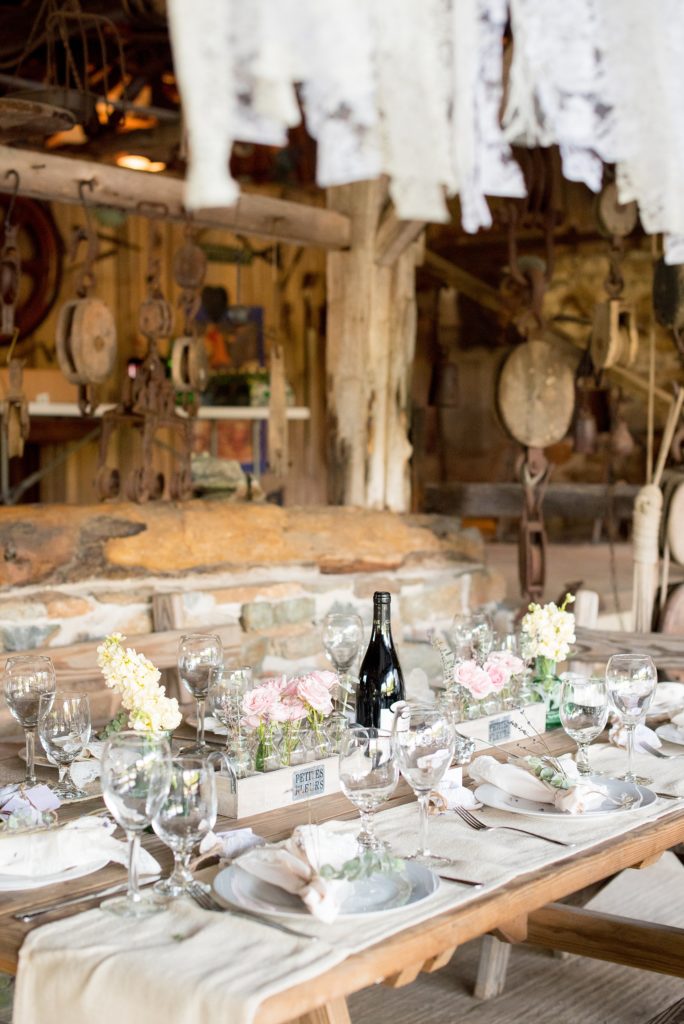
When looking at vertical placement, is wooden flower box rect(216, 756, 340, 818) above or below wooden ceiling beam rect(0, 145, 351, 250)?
below

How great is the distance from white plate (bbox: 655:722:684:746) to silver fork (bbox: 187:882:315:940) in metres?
1.14

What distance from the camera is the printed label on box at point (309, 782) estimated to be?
6.36ft

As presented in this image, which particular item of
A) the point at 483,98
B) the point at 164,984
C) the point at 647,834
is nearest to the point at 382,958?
the point at 164,984

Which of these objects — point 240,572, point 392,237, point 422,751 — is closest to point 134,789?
point 422,751

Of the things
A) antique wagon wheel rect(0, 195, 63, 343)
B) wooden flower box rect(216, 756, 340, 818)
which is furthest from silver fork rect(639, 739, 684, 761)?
antique wagon wheel rect(0, 195, 63, 343)

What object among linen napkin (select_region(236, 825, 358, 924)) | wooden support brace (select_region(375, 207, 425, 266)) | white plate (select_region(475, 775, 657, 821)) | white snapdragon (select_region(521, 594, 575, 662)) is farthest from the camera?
wooden support brace (select_region(375, 207, 425, 266))

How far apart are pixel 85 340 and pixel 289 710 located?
6.27ft

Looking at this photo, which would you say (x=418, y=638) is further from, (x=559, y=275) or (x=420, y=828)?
(x=559, y=275)

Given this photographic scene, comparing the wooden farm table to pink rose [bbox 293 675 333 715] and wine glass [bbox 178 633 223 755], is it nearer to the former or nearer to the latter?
pink rose [bbox 293 675 333 715]

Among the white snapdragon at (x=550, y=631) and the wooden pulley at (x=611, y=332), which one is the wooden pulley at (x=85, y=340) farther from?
the white snapdragon at (x=550, y=631)

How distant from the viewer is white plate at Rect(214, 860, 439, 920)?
1406 mm

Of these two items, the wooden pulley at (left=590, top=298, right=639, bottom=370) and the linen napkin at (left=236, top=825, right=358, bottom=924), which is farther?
the wooden pulley at (left=590, top=298, right=639, bottom=370)

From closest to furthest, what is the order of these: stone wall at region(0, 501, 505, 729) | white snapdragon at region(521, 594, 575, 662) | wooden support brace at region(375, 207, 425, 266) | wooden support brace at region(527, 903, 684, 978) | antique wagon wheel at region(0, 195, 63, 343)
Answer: wooden support brace at region(527, 903, 684, 978) < white snapdragon at region(521, 594, 575, 662) < stone wall at region(0, 501, 505, 729) < wooden support brace at region(375, 207, 425, 266) < antique wagon wheel at region(0, 195, 63, 343)

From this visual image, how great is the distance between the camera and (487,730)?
2.33 metres
